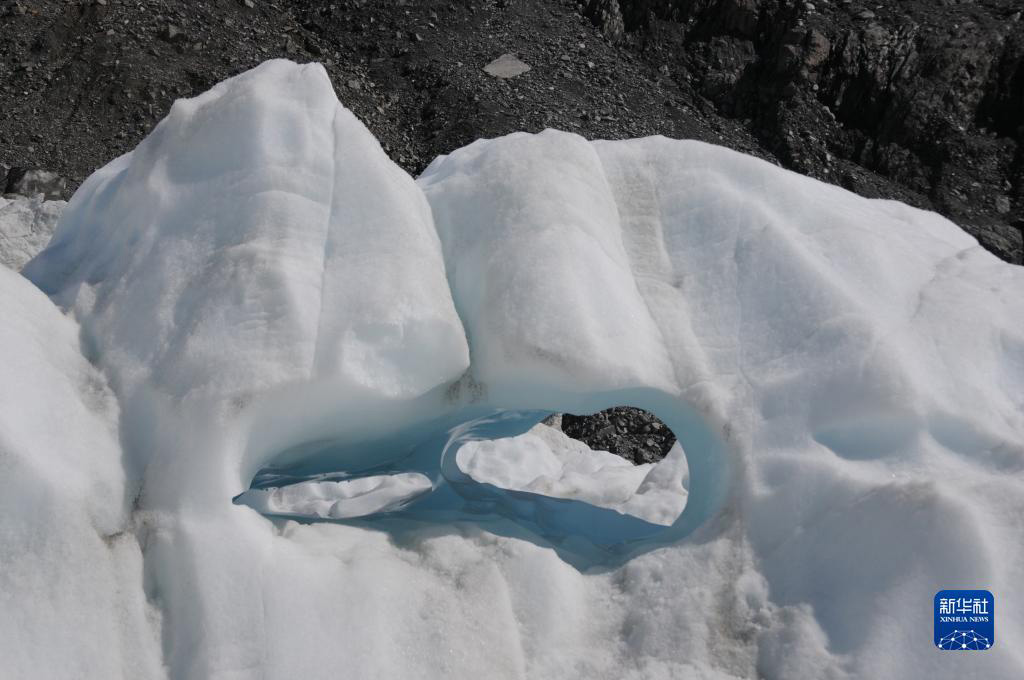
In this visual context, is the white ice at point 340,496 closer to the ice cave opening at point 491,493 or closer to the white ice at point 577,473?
the ice cave opening at point 491,493

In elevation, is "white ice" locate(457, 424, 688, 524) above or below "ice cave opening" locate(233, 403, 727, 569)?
below

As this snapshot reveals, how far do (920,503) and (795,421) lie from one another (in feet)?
1.55

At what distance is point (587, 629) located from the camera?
2924 millimetres

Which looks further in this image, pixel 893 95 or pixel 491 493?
pixel 893 95

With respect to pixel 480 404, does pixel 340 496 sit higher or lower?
lower

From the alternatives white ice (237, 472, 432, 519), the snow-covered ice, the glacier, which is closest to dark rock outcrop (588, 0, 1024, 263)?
the glacier

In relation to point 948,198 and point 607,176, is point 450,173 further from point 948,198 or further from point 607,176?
point 948,198

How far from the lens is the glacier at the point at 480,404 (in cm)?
266

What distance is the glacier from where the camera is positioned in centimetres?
266

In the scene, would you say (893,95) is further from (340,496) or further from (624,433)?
(340,496)

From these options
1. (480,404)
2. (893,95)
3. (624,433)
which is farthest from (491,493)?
(893,95)

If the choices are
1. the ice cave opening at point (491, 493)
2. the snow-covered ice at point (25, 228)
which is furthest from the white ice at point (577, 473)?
the snow-covered ice at point (25, 228)

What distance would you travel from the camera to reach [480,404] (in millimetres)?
3424

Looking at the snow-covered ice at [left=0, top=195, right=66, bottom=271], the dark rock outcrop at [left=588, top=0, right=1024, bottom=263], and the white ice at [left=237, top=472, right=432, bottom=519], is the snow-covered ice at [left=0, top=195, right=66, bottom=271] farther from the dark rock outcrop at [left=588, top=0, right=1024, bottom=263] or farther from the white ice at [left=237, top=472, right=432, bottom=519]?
the dark rock outcrop at [left=588, top=0, right=1024, bottom=263]
